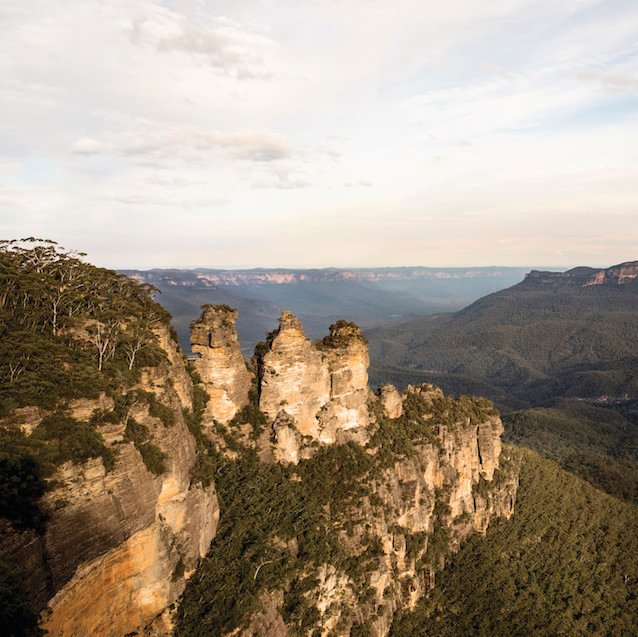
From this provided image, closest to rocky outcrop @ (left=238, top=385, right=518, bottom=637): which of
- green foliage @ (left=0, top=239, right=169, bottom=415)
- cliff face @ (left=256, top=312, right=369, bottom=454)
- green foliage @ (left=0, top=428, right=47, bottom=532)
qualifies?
cliff face @ (left=256, top=312, right=369, bottom=454)

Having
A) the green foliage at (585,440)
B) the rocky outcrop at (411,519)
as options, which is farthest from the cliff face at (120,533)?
the green foliage at (585,440)

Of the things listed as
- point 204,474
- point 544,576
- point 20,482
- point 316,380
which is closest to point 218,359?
point 316,380

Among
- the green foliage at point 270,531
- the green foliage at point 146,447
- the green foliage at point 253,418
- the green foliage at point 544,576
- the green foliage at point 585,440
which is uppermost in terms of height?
the green foliage at point 146,447

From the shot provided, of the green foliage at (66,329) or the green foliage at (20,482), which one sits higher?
the green foliage at (66,329)

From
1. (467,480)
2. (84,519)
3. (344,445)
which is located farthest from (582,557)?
(84,519)

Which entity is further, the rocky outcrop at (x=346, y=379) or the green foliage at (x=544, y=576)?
the rocky outcrop at (x=346, y=379)

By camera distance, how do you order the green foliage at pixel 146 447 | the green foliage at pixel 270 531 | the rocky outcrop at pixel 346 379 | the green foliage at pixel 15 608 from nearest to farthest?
1. the green foliage at pixel 15 608
2. the green foliage at pixel 146 447
3. the green foliage at pixel 270 531
4. the rocky outcrop at pixel 346 379

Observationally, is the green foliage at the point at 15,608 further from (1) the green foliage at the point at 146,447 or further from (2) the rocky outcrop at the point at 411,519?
(2) the rocky outcrop at the point at 411,519
